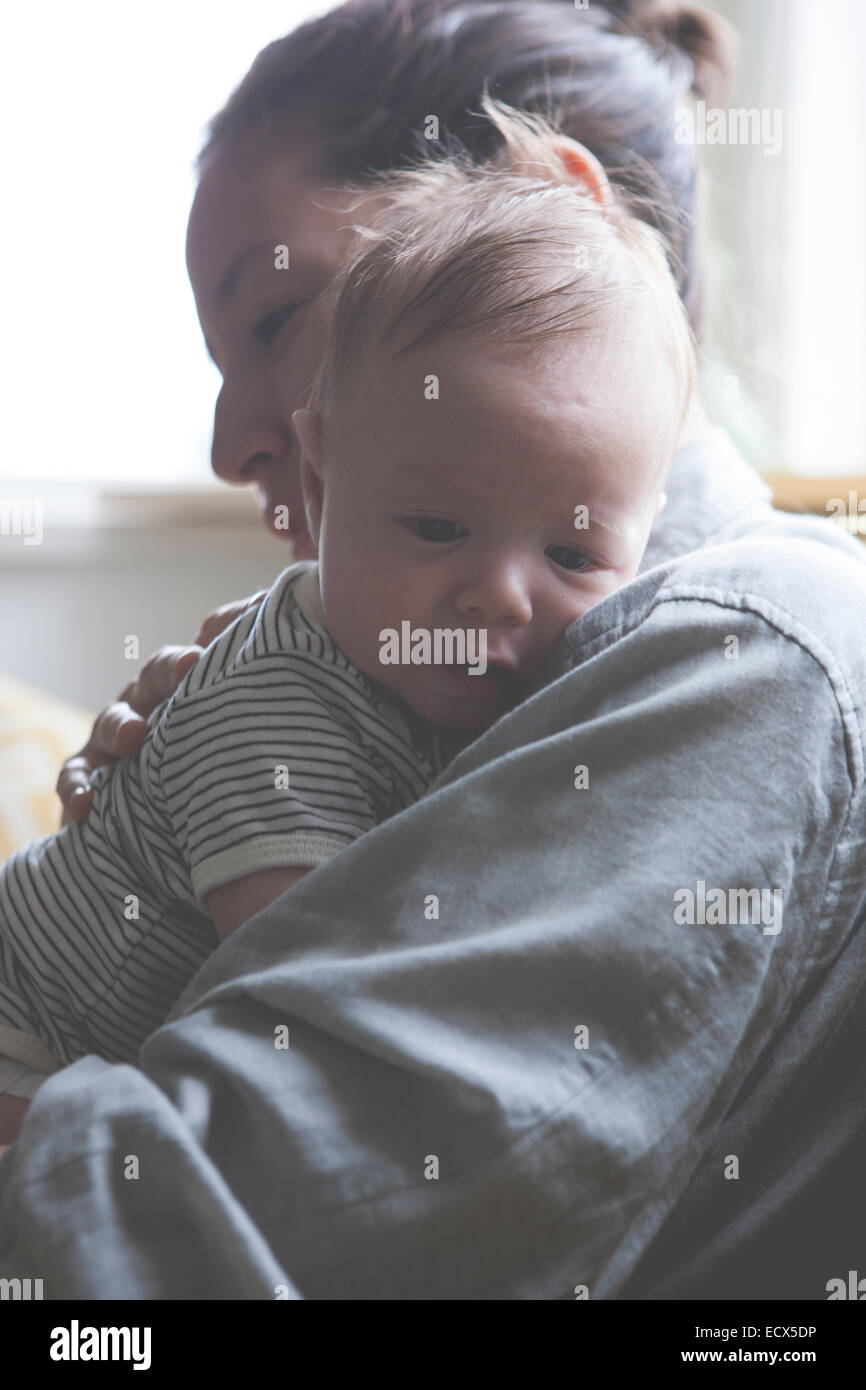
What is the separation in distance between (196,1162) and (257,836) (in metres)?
0.19

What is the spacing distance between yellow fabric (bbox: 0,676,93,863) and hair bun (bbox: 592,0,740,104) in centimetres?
78

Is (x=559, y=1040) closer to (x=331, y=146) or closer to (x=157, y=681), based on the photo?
(x=157, y=681)

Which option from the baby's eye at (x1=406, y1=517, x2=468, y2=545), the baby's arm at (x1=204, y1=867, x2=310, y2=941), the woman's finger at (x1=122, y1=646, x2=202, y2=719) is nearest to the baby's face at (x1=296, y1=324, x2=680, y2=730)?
the baby's eye at (x1=406, y1=517, x2=468, y2=545)

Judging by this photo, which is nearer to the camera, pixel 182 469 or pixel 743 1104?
pixel 743 1104

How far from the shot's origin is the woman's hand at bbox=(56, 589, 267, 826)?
765 mm

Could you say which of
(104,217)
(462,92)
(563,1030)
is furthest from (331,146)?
(104,217)

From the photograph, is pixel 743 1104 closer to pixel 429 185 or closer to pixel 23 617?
pixel 429 185

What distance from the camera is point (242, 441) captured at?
88 cm

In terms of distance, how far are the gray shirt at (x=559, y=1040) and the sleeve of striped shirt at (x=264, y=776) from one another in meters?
0.08

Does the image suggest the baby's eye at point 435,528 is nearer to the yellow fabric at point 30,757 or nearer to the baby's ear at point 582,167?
the baby's ear at point 582,167

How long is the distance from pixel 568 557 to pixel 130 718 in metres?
0.29

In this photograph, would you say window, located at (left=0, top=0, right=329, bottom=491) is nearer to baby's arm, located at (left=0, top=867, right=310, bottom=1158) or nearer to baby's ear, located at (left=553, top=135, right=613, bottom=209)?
baby's ear, located at (left=553, top=135, right=613, bottom=209)
